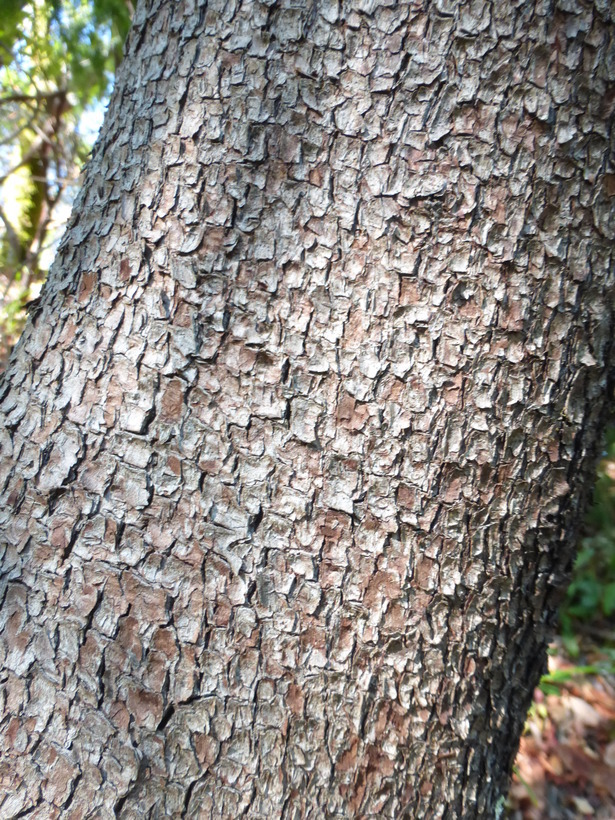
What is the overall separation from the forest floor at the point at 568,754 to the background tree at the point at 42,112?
3031 millimetres

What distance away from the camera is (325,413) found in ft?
3.16

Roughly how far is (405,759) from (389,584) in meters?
0.31

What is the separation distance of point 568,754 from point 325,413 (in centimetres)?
250

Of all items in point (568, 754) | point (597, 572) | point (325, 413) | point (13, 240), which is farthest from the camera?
point (13, 240)

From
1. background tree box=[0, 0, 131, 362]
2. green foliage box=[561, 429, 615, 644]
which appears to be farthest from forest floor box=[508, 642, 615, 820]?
background tree box=[0, 0, 131, 362]

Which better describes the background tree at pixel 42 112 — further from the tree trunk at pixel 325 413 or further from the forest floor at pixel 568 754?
the forest floor at pixel 568 754

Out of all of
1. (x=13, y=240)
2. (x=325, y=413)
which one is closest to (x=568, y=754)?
(x=325, y=413)

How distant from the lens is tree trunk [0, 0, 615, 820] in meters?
0.95

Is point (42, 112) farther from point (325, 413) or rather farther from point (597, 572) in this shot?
point (597, 572)

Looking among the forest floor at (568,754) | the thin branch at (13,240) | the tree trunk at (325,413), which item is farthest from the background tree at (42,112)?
the forest floor at (568,754)

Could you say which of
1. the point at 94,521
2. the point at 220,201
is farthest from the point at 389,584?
the point at 220,201

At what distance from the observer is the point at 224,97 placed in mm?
1003

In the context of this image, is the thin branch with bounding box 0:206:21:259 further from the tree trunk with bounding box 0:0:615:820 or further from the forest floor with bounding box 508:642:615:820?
the forest floor with bounding box 508:642:615:820

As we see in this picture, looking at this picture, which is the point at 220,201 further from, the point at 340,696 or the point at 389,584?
the point at 340,696
